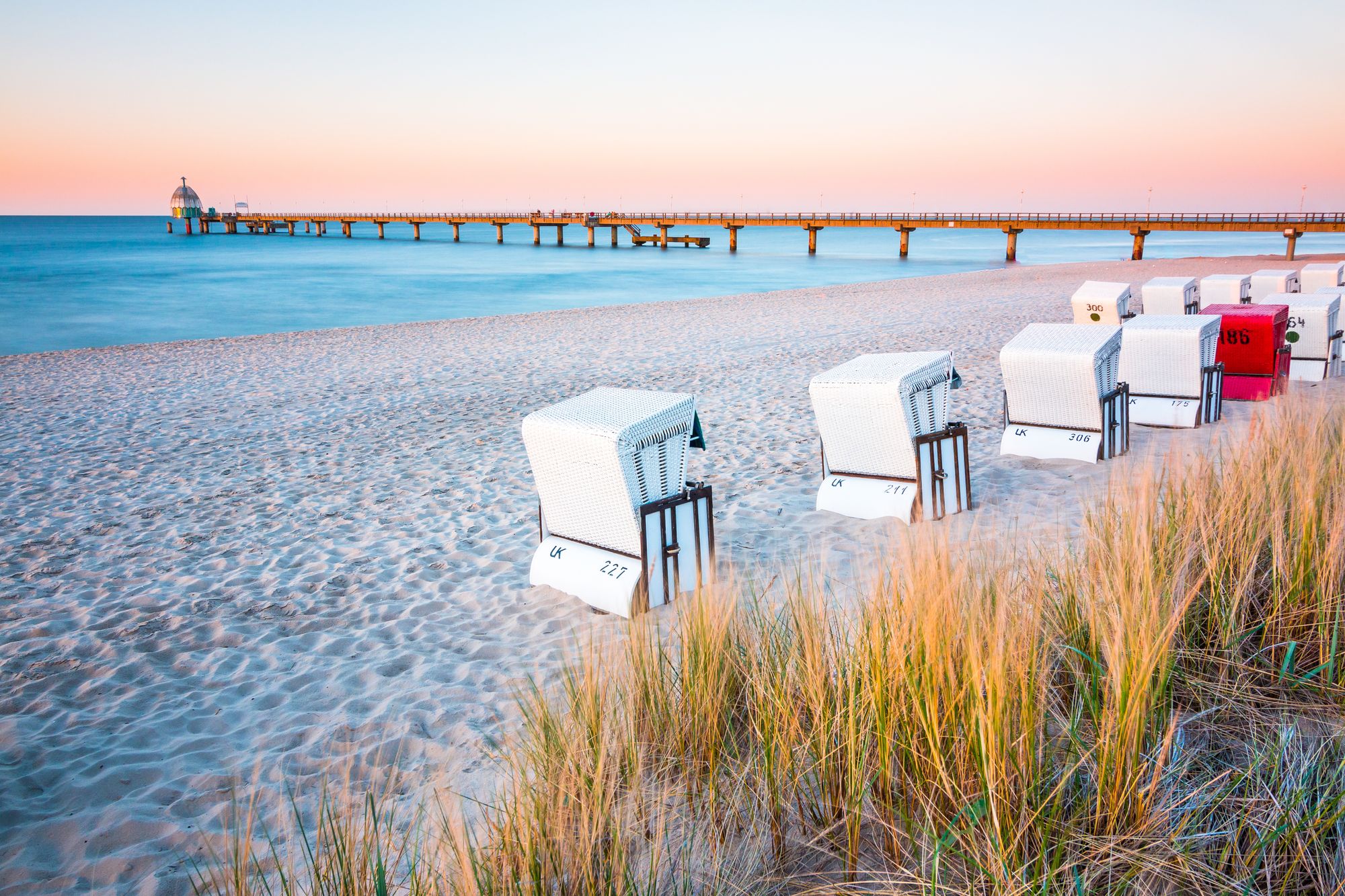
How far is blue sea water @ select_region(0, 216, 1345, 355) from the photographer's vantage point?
70.2 ft

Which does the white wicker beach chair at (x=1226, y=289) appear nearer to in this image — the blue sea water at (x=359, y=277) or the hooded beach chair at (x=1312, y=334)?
the hooded beach chair at (x=1312, y=334)

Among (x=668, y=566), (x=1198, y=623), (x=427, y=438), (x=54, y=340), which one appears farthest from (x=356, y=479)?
(x=54, y=340)

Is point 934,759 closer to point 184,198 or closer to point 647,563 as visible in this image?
point 647,563

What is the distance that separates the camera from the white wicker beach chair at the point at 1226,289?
982cm

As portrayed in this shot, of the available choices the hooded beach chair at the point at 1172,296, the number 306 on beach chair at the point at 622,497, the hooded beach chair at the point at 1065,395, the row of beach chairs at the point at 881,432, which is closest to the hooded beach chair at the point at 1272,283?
the hooded beach chair at the point at 1172,296

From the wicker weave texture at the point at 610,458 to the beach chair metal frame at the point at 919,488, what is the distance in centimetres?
131

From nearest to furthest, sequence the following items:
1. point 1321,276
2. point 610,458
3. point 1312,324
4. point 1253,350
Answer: point 610,458
point 1253,350
point 1312,324
point 1321,276

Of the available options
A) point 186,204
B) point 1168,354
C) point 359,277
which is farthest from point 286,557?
point 186,204

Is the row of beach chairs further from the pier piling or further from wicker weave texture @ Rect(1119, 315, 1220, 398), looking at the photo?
the pier piling

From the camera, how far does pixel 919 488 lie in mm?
4453

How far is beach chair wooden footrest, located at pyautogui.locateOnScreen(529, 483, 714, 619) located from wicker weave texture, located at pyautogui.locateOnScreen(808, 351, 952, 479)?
3.60 ft

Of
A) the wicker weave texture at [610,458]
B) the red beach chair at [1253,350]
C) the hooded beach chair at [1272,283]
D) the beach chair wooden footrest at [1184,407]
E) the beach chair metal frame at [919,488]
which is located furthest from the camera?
the hooded beach chair at [1272,283]

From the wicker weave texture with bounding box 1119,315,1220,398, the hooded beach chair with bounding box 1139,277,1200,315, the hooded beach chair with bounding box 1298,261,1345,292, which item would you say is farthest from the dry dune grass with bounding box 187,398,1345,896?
the hooded beach chair with bounding box 1298,261,1345,292

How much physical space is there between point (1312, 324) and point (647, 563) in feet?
25.2
